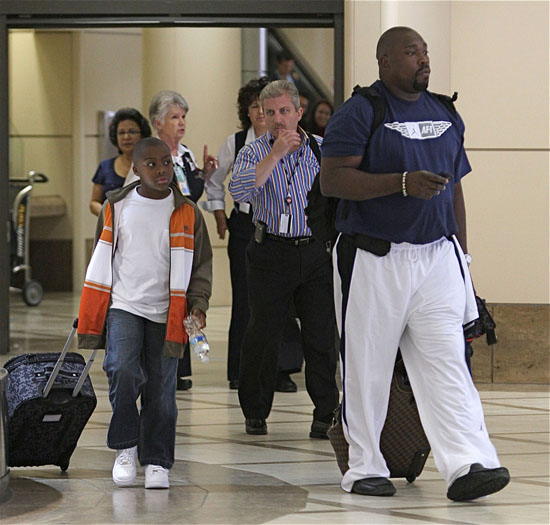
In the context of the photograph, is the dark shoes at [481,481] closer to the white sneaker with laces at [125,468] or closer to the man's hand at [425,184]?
the man's hand at [425,184]

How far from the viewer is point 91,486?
4723 millimetres

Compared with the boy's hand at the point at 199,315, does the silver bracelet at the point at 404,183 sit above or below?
above

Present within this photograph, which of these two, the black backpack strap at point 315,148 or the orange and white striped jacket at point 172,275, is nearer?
the orange and white striped jacket at point 172,275

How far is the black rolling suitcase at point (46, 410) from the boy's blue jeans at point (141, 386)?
0.12 metres

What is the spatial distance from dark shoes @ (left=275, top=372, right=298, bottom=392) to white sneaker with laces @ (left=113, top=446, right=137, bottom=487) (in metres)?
2.52

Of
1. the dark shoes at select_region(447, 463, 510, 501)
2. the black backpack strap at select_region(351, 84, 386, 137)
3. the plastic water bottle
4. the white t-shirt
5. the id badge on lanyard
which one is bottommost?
the dark shoes at select_region(447, 463, 510, 501)

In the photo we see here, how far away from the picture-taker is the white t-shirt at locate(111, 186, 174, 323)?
4719 millimetres

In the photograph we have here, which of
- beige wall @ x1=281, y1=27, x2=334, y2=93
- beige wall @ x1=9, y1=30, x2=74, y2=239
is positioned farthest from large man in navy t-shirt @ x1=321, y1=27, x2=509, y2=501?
beige wall @ x1=281, y1=27, x2=334, y2=93

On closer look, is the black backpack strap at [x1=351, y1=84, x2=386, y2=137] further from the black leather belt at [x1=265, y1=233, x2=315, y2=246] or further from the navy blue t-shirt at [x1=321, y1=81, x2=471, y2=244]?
the black leather belt at [x1=265, y1=233, x2=315, y2=246]

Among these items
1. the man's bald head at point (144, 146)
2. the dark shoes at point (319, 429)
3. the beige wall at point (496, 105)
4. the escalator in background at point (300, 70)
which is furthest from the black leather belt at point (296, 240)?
the escalator in background at point (300, 70)

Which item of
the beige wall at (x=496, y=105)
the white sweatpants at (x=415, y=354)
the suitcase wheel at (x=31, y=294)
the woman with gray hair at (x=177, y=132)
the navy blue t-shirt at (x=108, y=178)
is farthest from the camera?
the suitcase wheel at (x=31, y=294)

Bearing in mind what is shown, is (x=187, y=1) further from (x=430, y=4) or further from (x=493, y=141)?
(x=493, y=141)

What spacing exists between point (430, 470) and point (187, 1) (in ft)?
12.3

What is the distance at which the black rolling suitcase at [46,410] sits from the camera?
471cm
